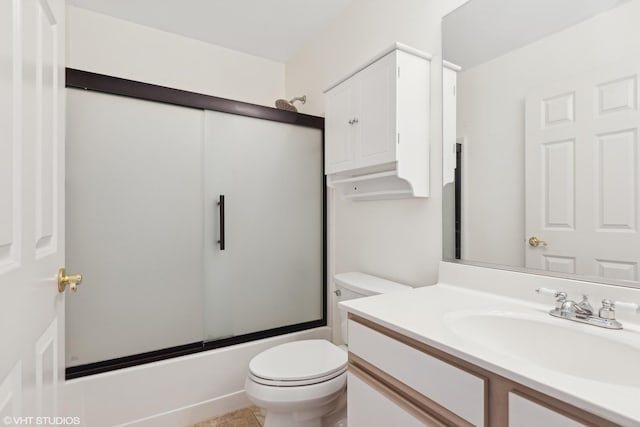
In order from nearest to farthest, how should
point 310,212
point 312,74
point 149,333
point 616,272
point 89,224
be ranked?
point 616,272
point 89,224
point 149,333
point 310,212
point 312,74

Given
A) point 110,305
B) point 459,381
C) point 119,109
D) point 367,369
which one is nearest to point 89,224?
point 110,305

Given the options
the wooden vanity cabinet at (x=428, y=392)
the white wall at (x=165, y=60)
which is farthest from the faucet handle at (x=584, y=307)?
the white wall at (x=165, y=60)

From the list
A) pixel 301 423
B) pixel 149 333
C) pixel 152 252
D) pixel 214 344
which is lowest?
pixel 301 423

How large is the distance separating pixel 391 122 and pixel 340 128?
0.40 metres

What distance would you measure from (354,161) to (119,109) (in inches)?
48.7

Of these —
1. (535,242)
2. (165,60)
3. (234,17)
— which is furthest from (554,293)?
(165,60)

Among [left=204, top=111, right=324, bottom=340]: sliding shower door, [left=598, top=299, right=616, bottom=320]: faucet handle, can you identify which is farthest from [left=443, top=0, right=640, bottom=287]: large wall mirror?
[left=204, top=111, right=324, bottom=340]: sliding shower door

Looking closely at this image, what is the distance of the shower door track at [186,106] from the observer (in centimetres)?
153

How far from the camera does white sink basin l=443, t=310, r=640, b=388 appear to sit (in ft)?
2.48

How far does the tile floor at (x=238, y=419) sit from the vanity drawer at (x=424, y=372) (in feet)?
3.46

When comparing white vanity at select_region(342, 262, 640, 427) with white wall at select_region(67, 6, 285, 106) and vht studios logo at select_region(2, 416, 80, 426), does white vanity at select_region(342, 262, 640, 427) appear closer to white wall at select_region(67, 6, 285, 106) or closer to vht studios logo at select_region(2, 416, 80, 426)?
vht studios logo at select_region(2, 416, 80, 426)

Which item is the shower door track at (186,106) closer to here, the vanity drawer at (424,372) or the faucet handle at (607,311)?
the vanity drawer at (424,372)

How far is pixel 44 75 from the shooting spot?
78cm

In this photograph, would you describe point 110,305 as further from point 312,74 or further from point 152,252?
point 312,74
